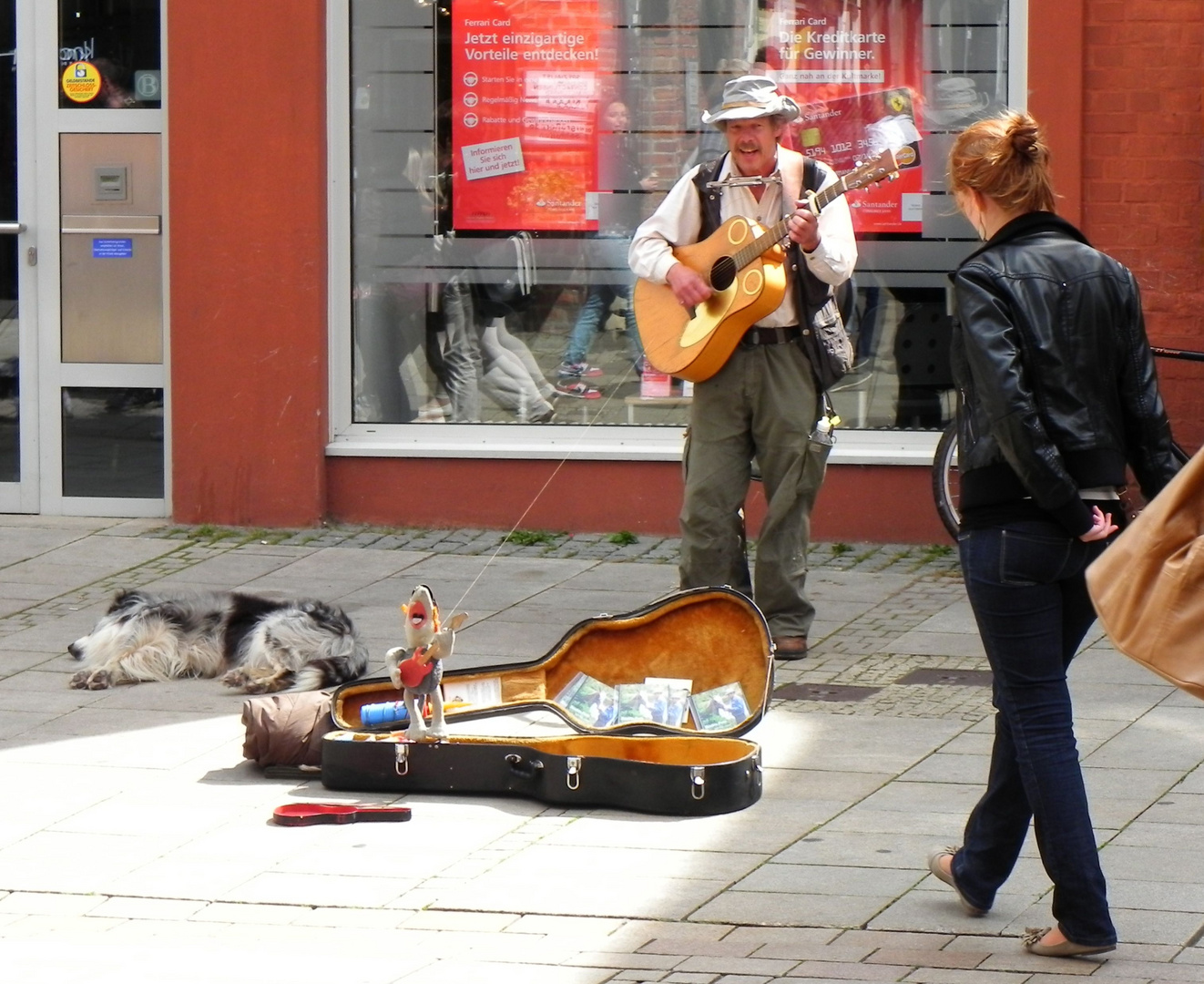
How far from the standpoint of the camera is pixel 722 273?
23.8 ft

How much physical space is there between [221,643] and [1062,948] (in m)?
3.78

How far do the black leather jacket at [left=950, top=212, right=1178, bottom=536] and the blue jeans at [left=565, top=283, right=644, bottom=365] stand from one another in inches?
229

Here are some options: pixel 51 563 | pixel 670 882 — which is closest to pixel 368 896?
pixel 670 882

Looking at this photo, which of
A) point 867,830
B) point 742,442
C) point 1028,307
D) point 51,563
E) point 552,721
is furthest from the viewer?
point 51,563

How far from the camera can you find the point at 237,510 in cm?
1016

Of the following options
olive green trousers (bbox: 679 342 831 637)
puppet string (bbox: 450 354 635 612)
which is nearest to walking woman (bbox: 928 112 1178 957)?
olive green trousers (bbox: 679 342 831 637)

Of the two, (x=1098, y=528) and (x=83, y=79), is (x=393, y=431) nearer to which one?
(x=83, y=79)

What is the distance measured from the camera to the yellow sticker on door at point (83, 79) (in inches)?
401

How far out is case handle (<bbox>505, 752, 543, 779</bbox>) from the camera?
224 inches

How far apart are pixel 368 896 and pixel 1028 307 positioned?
6.90 ft

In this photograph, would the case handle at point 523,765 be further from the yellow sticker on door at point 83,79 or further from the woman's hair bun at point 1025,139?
the yellow sticker on door at point 83,79

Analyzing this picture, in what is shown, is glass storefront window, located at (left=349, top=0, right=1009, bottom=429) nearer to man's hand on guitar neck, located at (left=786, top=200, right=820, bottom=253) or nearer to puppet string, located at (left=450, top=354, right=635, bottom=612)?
puppet string, located at (left=450, top=354, right=635, bottom=612)

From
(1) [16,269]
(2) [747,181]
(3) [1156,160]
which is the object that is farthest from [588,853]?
(1) [16,269]

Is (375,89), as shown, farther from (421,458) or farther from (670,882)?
(670,882)
